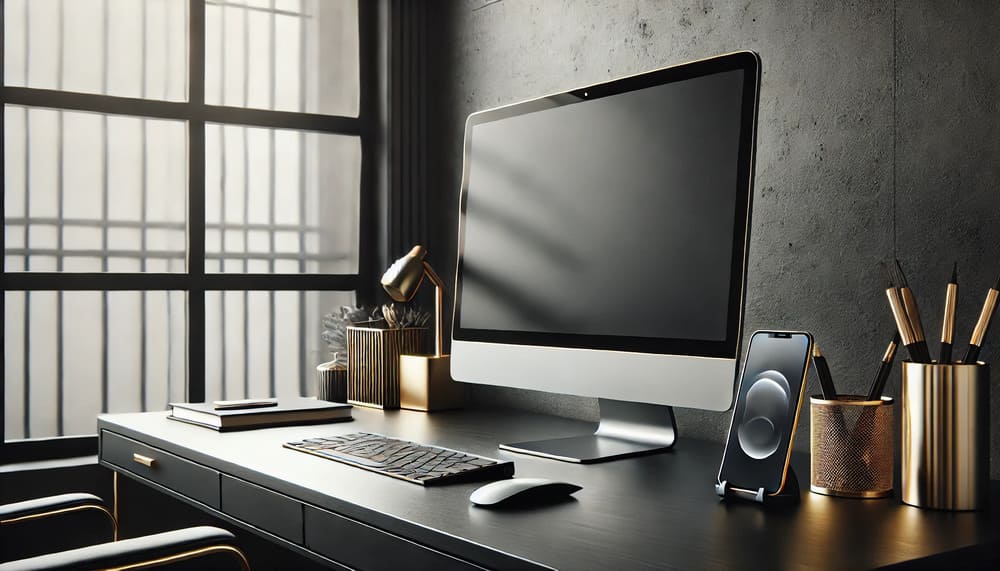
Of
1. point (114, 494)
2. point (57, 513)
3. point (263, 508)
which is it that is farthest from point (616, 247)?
point (114, 494)

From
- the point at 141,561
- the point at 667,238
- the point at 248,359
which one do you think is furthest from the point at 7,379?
the point at 667,238

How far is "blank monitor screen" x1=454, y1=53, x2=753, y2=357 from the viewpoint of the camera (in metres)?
1.35

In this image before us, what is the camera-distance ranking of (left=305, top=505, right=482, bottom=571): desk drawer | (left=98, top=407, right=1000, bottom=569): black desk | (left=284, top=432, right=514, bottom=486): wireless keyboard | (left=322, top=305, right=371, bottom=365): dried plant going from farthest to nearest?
1. (left=322, top=305, right=371, bottom=365): dried plant
2. (left=284, top=432, right=514, bottom=486): wireless keyboard
3. (left=305, top=505, right=482, bottom=571): desk drawer
4. (left=98, top=407, right=1000, bottom=569): black desk

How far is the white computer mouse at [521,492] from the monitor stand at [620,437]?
28 cm

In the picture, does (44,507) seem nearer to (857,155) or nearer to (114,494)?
(114,494)

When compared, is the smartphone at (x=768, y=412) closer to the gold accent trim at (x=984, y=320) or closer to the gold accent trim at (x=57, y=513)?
the gold accent trim at (x=984, y=320)

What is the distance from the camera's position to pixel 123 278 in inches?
92.8

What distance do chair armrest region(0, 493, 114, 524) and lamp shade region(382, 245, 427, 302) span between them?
78 centimetres

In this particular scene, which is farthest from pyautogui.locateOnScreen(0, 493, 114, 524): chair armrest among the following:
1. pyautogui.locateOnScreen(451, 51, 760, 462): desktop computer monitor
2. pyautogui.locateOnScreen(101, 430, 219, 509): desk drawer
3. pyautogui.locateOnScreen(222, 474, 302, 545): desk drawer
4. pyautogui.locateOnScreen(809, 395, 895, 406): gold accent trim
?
pyautogui.locateOnScreen(809, 395, 895, 406): gold accent trim

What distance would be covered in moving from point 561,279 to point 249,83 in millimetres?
1365

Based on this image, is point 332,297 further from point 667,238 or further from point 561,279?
point 667,238

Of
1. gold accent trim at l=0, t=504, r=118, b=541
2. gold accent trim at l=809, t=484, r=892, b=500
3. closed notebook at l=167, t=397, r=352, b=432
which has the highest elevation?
gold accent trim at l=809, t=484, r=892, b=500

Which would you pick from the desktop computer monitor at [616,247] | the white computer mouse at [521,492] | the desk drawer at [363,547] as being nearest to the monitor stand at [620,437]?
the desktop computer monitor at [616,247]

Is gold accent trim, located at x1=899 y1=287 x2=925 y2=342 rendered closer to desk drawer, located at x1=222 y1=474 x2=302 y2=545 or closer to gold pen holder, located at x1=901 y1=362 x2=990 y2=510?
gold pen holder, located at x1=901 y1=362 x2=990 y2=510
